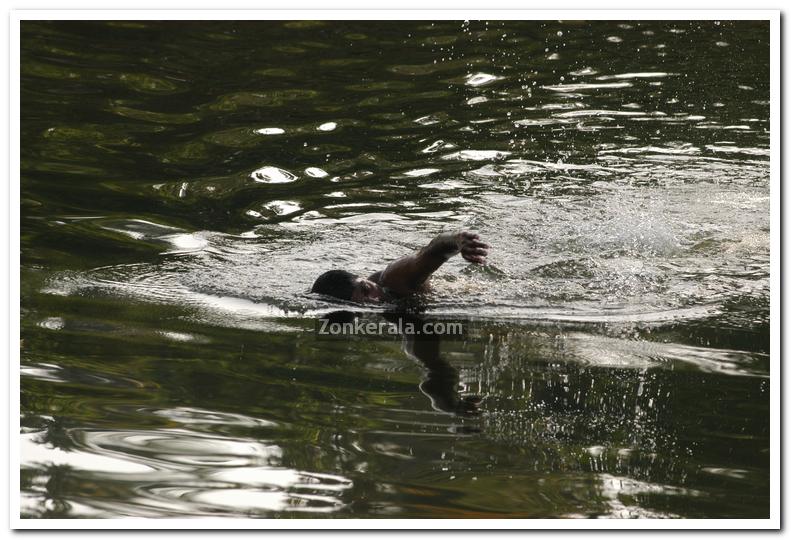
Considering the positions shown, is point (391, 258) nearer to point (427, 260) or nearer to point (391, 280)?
point (391, 280)

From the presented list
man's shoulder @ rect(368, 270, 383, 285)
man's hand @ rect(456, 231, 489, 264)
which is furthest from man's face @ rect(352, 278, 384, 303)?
man's hand @ rect(456, 231, 489, 264)

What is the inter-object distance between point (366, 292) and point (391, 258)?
1.01 metres

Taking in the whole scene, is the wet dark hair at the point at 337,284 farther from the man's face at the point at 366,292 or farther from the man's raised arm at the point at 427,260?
the man's raised arm at the point at 427,260

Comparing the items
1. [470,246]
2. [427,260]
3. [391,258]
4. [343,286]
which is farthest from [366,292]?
[470,246]

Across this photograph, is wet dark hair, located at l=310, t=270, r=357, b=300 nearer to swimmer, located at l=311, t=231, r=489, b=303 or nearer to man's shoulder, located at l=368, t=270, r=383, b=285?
swimmer, located at l=311, t=231, r=489, b=303

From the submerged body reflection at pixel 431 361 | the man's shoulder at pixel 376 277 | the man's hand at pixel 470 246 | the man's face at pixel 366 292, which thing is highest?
the man's hand at pixel 470 246

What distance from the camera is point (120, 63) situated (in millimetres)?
12445

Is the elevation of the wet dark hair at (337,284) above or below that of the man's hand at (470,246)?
below

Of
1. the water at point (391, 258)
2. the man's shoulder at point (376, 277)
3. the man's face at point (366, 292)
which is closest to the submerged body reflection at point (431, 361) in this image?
the water at point (391, 258)

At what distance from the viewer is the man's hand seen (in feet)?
19.0

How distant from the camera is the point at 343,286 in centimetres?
667

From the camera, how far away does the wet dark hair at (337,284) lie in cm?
666
